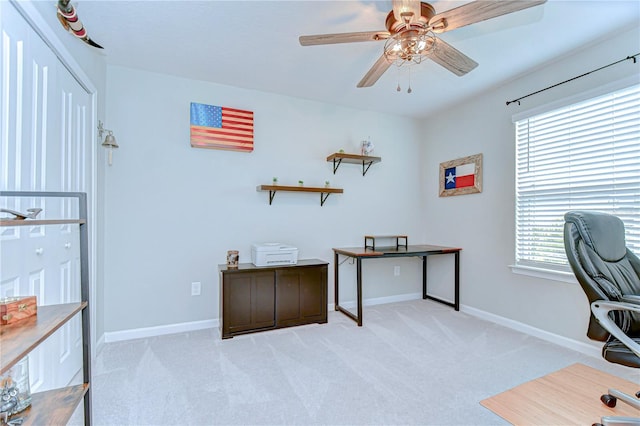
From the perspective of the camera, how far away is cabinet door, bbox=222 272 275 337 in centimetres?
277

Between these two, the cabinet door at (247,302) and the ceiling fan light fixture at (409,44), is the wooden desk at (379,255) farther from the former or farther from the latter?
the ceiling fan light fixture at (409,44)

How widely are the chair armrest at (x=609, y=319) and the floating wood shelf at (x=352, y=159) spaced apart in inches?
97.8

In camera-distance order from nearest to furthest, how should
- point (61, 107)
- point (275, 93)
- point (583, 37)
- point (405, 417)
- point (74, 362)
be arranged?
point (405, 417), point (61, 107), point (74, 362), point (583, 37), point (275, 93)

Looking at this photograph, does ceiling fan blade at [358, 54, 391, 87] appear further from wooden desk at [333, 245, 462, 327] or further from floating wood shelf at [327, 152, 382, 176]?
wooden desk at [333, 245, 462, 327]

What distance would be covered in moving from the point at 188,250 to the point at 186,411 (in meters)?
1.58

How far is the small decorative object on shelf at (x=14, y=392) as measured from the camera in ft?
3.30

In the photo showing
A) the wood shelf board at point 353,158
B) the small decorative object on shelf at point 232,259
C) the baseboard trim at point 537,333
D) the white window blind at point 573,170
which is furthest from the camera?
the wood shelf board at point 353,158

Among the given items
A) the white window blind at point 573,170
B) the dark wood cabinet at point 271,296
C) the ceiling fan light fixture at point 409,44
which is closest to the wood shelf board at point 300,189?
the dark wood cabinet at point 271,296

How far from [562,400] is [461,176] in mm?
2454

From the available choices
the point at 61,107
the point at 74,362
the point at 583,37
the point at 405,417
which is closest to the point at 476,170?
the point at 583,37

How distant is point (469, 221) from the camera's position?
3562mm

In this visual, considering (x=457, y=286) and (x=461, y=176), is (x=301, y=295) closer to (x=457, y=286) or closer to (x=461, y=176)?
(x=457, y=286)

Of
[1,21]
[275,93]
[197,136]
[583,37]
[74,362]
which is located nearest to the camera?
[1,21]

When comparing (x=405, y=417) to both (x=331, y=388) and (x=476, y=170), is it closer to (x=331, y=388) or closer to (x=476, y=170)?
(x=331, y=388)
